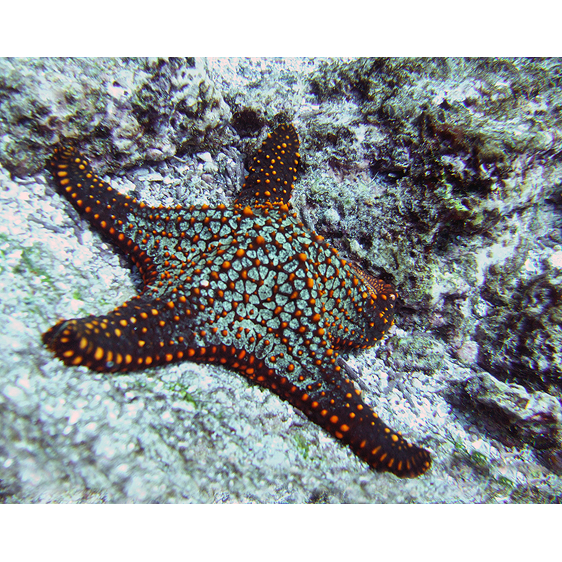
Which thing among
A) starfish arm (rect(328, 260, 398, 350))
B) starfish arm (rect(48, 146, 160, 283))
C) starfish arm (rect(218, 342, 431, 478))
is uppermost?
starfish arm (rect(48, 146, 160, 283))

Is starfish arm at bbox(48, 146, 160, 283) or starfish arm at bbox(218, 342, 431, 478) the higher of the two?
starfish arm at bbox(48, 146, 160, 283)

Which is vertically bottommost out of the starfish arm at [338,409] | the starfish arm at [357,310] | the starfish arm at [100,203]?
the starfish arm at [338,409]

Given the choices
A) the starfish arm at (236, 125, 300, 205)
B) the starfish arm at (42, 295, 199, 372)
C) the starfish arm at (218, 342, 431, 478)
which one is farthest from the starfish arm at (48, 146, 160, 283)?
the starfish arm at (218, 342, 431, 478)

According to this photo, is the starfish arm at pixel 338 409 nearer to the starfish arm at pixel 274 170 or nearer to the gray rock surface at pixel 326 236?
the gray rock surface at pixel 326 236

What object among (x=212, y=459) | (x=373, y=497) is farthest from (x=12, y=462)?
(x=373, y=497)

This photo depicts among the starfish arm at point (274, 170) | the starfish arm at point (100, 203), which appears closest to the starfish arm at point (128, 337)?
the starfish arm at point (100, 203)

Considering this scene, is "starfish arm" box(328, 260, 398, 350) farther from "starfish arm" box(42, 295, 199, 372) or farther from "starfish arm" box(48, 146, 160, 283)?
"starfish arm" box(48, 146, 160, 283)

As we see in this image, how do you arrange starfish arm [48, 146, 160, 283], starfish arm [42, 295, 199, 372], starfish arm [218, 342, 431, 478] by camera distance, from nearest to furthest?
starfish arm [42, 295, 199, 372], starfish arm [218, 342, 431, 478], starfish arm [48, 146, 160, 283]

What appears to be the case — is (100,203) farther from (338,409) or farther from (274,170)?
(338,409)

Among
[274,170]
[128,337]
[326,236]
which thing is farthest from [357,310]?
[128,337]
